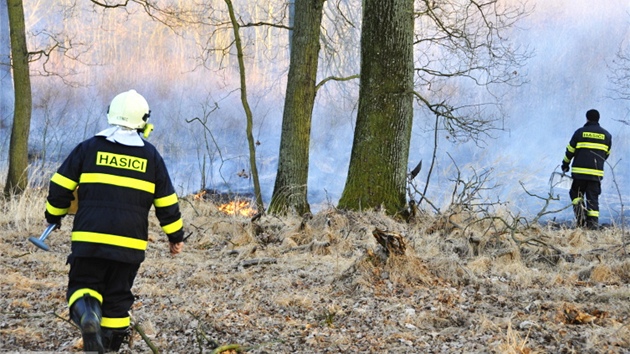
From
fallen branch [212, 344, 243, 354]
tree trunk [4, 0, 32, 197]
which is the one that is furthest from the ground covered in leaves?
tree trunk [4, 0, 32, 197]

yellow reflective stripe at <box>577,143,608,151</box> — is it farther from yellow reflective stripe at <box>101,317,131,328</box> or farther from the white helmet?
yellow reflective stripe at <box>101,317,131,328</box>

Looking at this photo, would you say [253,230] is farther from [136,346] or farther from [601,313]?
[601,313]

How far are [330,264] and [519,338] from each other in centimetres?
263

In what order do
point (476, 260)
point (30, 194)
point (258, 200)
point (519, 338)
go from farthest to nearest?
point (258, 200), point (30, 194), point (476, 260), point (519, 338)

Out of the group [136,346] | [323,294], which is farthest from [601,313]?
[136,346]

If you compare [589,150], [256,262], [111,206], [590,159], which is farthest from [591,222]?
[111,206]

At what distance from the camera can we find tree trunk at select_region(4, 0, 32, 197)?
10.9 m

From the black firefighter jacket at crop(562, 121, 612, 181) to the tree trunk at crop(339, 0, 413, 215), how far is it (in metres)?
3.73

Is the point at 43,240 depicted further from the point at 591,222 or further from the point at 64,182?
the point at 591,222

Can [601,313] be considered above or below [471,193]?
below

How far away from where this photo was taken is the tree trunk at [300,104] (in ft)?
35.2

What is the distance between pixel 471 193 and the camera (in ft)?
28.8

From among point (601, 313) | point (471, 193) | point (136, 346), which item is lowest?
point (136, 346)

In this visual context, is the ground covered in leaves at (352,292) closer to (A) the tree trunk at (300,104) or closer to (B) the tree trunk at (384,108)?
(B) the tree trunk at (384,108)
